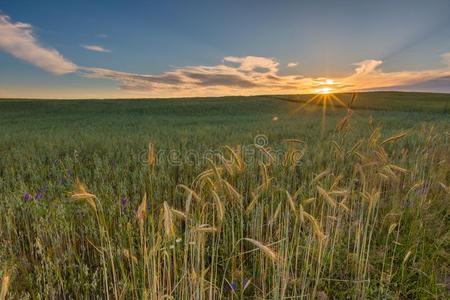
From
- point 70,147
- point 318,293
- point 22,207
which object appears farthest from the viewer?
point 70,147

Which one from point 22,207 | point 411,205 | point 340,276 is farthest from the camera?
point 411,205

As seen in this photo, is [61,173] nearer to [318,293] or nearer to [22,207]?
[22,207]

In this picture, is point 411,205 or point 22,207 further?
point 411,205

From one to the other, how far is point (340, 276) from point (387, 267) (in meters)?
0.42

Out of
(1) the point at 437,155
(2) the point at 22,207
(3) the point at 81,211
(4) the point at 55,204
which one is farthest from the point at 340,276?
(1) the point at 437,155

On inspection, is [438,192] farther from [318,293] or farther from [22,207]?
[22,207]

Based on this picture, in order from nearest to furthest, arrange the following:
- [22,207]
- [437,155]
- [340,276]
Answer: [340,276]
[22,207]
[437,155]

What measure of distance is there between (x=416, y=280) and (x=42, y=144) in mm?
7258

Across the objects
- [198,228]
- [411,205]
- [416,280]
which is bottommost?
[416,280]

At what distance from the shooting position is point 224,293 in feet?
5.92

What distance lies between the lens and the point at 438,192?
3355 mm

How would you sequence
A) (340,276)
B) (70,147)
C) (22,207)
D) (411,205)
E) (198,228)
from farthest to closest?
1. (70,147)
2. (411,205)
3. (22,207)
4. (340,276)
5. (198,228)

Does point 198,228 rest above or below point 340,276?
above

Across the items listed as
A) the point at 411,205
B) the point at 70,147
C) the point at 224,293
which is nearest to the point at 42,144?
the point at 70,147
